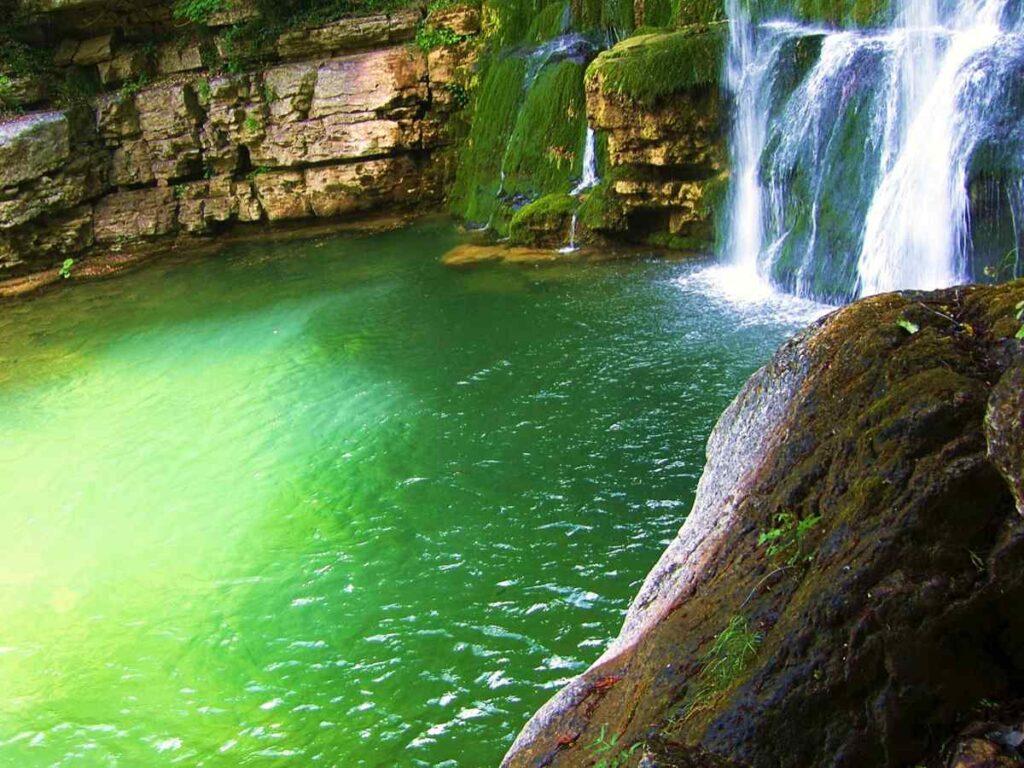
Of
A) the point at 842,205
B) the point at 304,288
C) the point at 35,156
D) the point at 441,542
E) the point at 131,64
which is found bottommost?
the point at 441,542

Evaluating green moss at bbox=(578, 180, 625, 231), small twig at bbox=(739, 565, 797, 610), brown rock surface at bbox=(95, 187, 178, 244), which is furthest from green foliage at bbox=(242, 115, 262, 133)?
small twig at bbox=(739, 565, 797, 610)

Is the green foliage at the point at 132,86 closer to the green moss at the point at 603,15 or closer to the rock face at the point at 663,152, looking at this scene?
the green moss at the point at 603,15

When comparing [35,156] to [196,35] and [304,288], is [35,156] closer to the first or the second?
[196,35]

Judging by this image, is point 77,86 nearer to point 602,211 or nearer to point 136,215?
point 136,215

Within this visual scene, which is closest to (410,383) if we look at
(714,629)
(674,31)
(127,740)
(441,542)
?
(441,542)

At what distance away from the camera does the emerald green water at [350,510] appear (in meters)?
5.43

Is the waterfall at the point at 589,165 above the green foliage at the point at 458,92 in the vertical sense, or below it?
below

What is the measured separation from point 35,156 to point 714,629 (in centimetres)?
1827

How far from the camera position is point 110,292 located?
1609 centimetres

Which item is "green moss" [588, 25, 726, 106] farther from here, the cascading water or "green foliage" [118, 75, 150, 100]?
"green foliage" [118, 75, 150, 100]

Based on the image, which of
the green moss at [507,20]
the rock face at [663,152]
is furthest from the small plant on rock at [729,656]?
the green moss at [507,20]

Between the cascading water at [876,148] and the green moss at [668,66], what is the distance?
9.8 inches

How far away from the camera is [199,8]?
59.8 feet

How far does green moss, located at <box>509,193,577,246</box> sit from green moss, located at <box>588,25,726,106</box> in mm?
2195
